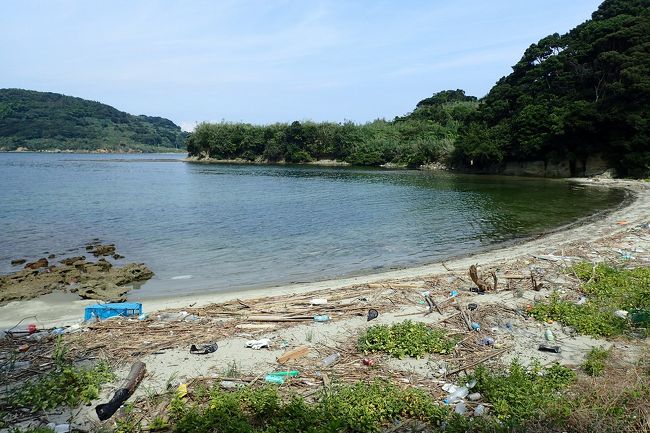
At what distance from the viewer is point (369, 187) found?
50.3 metres

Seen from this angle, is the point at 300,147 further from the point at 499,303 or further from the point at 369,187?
the point at 499,303

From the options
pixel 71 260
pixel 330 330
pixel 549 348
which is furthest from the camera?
pixel 71 260

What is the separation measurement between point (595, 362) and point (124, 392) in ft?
22.8

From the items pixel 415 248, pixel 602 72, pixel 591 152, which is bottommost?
pixel 415 248

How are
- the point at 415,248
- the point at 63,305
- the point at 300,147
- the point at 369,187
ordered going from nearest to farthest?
→ the point at 63,305 → the point at 415,248 → the point at 369,187 → the point at 300,147

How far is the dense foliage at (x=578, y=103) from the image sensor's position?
1943 inches

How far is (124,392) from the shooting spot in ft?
20.8

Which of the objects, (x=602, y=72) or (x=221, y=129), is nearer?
(x=602, y=72)

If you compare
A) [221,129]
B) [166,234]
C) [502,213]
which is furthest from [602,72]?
[221,129]

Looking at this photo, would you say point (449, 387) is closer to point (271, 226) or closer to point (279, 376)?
point (279, 376)

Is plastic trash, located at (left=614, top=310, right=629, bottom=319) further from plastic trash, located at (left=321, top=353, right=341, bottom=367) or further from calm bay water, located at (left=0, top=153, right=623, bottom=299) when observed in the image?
calm bay water, located at (left=0, top=153, right=623, bottom=299)

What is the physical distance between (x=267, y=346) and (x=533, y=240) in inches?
654

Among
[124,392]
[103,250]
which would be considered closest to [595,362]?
[124,392]

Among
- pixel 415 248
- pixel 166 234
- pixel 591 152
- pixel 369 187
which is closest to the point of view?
pixel 415 248
